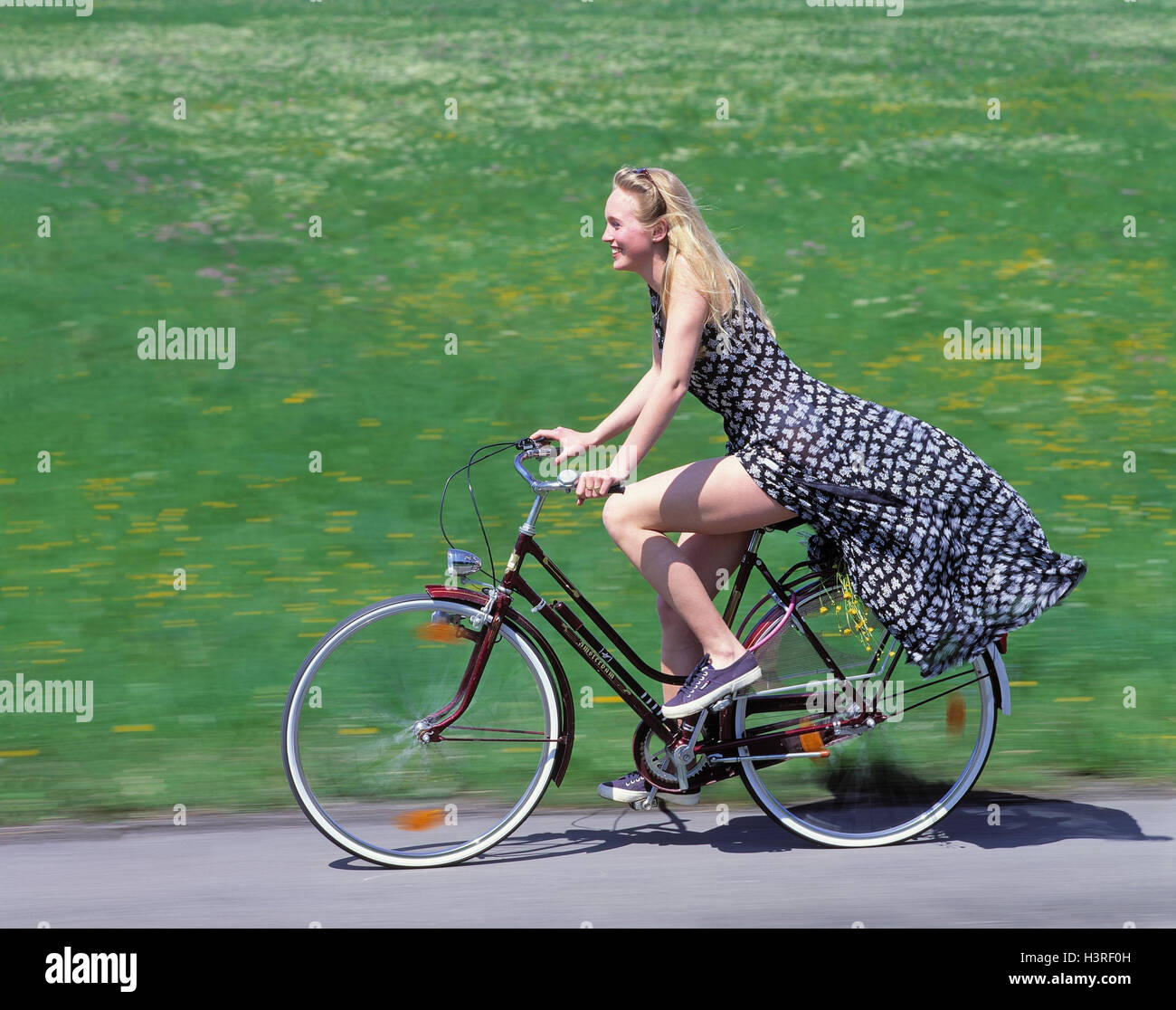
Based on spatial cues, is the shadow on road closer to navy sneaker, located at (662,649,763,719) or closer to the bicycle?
the bicycle

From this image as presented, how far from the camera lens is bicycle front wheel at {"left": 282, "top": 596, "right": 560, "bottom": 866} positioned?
4.69 m

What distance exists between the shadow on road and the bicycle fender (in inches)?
12.9

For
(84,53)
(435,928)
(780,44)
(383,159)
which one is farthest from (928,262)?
(84,53)

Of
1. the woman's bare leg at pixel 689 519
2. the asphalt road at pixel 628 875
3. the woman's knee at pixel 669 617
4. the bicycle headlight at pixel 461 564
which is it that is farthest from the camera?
the woman's knee at pixel 669 617

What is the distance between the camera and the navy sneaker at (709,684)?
4684mm

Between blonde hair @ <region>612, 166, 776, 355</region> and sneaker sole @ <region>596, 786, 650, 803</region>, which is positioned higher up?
blonde hair @ <region>612, 166, 776, 355</region>

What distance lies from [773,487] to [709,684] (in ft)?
2.17

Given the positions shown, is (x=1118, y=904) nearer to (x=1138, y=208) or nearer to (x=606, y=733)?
(x=606, y=733)

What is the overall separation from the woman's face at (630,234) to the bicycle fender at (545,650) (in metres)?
1.14

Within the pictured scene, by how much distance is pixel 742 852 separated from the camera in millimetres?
4898

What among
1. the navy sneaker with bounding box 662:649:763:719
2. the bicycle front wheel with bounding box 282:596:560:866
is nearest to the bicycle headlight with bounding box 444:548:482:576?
the bicycle front wheel with bounding box 282:596:560:866

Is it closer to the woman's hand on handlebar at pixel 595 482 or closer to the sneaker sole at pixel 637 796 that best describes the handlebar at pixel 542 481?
the woman's hand on handlebar at pixel 595 482

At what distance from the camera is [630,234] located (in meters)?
4.59

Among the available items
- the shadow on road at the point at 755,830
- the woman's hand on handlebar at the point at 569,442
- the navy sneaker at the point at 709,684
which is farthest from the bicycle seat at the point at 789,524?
the shadow on road at the point at 755,830
